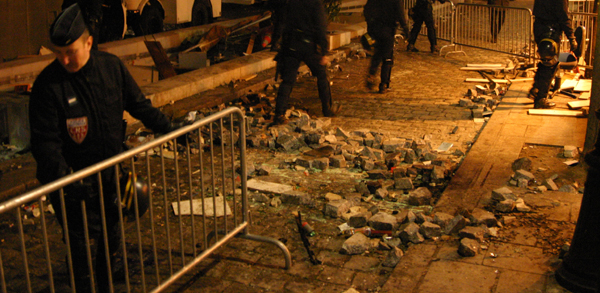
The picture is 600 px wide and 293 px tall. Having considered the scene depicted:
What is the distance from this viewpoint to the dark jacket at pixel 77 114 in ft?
10.7

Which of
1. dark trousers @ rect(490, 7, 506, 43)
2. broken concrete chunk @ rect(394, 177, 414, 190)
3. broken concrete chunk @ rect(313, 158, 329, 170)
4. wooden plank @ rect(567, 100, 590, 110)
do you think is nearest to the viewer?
broken concrete chunk @ rect(394, 177, 414, 190)

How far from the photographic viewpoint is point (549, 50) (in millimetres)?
8367

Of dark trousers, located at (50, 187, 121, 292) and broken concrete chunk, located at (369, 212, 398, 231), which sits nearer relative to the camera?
dark trousers, located at (50, 187, 121, 292)

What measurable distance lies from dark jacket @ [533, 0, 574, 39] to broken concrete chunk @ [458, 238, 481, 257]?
5170 millimetres

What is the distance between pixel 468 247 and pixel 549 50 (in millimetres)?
5094

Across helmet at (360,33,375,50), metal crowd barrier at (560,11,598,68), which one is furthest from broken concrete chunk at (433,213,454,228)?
metal crowd barrier at (560,11,598,68)

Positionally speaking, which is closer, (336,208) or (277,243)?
(277,243)

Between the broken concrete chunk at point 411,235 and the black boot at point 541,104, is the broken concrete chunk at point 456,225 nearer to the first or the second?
the broken concrete chunk at point 411,235

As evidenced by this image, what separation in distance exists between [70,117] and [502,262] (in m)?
3.07

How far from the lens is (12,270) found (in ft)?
14.4

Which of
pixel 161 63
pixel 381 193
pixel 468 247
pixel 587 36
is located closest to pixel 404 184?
pixel 381 193

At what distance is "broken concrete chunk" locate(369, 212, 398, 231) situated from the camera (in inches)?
192

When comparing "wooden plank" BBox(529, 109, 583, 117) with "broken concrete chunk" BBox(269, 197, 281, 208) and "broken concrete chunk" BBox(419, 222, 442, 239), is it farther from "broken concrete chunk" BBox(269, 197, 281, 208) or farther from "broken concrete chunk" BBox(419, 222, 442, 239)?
"broken concrete chunk" BBox(269, 197, 281, 208)

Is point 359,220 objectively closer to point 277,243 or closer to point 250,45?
point 277,243
